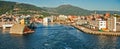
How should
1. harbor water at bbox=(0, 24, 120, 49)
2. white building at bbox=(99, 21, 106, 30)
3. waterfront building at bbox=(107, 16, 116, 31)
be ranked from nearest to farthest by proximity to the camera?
harbor water at bbox=(0, 24, 120, 49), waterfront building at bbox=(107, 16, 116, 31), white building at bbox=(99, 21, 106, 30)

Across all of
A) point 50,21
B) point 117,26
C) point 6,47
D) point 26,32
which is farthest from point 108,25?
point 50,21

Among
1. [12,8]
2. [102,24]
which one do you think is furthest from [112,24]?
[12,8]

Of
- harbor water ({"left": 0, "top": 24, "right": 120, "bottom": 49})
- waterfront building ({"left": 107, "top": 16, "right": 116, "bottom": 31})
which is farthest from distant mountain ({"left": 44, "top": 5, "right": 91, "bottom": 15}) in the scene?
harbor water ({"left": 0, "top": 24, "right": 120, "bottom": 49})

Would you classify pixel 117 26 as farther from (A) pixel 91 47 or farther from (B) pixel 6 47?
(B) pixel 6 47

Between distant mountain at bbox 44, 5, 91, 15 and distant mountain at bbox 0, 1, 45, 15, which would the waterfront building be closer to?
distant mountain at bbox 0, 1, 45, 15

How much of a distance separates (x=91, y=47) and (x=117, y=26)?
1642 cm

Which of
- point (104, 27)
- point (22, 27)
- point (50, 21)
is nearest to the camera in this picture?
point (22, 27)

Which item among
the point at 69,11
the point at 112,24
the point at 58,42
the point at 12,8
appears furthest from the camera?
the point at 69,11

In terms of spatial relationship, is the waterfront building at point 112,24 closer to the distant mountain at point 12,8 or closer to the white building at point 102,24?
the white building at point 102,24

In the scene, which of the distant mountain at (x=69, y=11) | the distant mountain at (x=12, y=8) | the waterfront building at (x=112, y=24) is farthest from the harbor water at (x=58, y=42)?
the distant mountain at (x=69, y=11)

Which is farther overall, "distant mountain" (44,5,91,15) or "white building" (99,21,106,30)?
"distant mountain" (44,5,91,15)

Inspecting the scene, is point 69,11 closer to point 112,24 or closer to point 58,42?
point 112,24

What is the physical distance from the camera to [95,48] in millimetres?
21516

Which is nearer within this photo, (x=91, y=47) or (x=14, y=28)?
(x=91, y=47)
